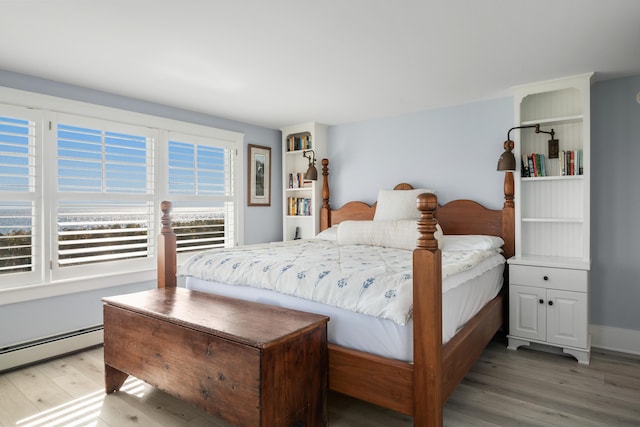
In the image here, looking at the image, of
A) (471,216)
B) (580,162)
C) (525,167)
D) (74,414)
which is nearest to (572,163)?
(580,162)

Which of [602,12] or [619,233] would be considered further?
[619,233]

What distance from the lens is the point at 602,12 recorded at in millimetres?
2025

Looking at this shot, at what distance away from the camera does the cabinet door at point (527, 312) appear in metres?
2.99

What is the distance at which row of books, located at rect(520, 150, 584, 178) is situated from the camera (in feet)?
10.2

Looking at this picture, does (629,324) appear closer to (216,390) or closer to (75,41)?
(216,390)

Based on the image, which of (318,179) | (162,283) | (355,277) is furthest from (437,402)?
(318,179)

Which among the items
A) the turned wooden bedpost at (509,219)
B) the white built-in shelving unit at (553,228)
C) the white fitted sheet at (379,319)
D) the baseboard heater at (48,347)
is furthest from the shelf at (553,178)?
the baseboard heater at (48,347)

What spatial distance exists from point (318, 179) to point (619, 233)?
297 cm

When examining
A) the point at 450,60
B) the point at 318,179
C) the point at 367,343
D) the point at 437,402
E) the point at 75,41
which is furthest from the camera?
the point at 318,179

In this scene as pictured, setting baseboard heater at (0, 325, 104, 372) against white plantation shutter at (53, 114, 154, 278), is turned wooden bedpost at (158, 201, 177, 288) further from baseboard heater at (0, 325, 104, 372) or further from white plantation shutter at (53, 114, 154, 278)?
baseboard heater at (0, 325, 104, 372)

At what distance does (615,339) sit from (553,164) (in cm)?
152

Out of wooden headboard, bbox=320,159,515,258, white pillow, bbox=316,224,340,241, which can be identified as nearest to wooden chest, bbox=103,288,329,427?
white pillow, bbox=316,224,340,241

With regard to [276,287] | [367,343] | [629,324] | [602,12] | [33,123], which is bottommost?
[629,324]

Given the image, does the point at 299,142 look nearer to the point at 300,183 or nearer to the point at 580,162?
the point at 300,183
